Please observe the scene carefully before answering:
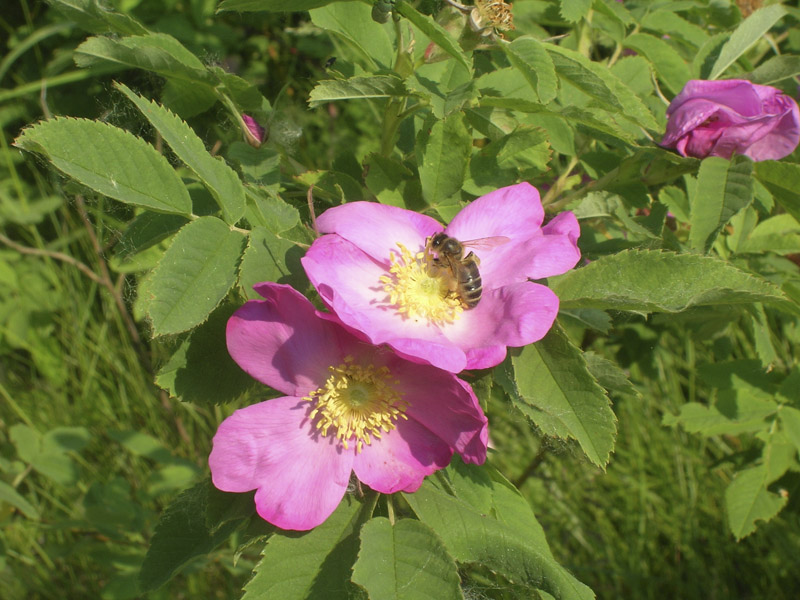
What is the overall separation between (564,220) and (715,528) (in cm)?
234

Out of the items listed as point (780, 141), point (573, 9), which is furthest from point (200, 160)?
point (780, 141)

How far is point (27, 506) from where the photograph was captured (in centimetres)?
189

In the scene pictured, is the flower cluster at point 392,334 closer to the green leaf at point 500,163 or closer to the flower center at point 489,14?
the green leaf at point 500,163

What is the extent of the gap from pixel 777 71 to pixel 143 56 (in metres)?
1.05

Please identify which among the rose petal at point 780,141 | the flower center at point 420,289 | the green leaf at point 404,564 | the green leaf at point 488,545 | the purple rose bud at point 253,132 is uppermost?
the purple rose bud at point 253,132

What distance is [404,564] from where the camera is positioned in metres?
0.86

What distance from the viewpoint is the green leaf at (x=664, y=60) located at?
1.42m

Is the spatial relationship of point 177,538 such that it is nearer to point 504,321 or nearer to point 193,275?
point 193,275

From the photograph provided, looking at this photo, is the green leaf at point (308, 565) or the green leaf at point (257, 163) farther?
the green leaf at point (257, 163)

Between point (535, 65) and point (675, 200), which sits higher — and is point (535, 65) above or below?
above

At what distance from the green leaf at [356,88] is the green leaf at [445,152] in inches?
3.2

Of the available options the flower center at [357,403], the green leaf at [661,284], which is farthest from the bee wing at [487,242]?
the flower center at [357,403]

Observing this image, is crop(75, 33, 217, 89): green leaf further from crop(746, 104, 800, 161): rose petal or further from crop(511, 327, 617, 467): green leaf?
crop(746, 104, 800, 161): rose petal

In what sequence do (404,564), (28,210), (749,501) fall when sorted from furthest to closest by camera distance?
(28,210)
(749,501)
(404,564)
